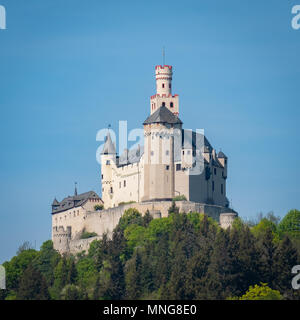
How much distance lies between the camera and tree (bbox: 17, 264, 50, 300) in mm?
94750

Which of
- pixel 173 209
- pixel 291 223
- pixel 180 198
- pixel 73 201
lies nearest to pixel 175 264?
pixel 173 209

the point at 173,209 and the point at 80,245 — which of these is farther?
the point at 80,245

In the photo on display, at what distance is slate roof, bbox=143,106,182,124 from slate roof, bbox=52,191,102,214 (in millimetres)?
11687

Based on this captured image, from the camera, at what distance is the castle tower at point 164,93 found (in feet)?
365

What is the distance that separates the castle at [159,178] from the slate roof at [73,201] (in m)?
0.28

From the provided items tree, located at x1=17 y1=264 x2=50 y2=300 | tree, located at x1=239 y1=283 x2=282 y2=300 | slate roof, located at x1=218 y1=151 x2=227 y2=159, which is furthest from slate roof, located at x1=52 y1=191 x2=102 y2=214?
tree, located at x1=239 y1=283 x2=282 y2=300

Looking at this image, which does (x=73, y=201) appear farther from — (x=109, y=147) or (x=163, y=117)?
(x=163, y=117)

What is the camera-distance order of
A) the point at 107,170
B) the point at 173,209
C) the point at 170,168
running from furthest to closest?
1. the point at 107,170
2. the point at 170,168
3. the point at 173,209

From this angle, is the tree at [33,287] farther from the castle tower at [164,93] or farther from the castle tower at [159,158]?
the castle tower at [164,93]

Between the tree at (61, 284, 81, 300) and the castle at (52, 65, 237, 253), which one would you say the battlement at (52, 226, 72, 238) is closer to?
the castle at (52, 65, 237, 253)

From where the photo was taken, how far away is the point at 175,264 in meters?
92.1

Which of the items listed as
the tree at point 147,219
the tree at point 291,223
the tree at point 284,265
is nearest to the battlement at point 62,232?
the tree at point 147,219

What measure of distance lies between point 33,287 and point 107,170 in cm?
2000
